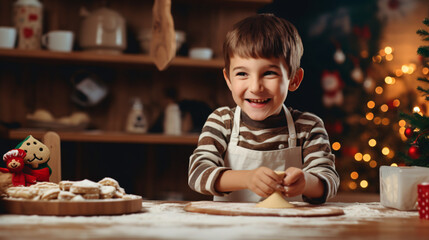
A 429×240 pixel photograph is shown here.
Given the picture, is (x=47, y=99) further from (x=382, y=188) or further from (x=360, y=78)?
(x=360, y=78)

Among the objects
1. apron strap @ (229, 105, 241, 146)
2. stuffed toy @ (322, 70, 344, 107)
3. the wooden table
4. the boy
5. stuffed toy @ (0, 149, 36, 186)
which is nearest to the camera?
the wooden table

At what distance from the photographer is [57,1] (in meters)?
2.90

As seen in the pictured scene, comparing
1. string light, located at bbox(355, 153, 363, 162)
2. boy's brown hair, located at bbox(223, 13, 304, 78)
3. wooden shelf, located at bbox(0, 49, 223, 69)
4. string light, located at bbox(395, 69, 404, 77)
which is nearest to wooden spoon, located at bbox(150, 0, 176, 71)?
boy's brown hair, located at bbox(223, 13, 304, 78)

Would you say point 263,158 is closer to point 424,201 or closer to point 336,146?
point 424,201

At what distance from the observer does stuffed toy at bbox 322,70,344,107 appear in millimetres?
4422

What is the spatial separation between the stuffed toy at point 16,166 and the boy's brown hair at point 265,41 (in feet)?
1.68

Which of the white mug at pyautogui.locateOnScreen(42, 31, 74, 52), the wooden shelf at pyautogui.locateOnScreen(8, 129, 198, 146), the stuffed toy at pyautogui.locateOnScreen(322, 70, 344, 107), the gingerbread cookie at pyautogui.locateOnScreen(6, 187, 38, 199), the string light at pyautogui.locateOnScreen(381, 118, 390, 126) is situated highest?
the white mug at pyautogui.locateOnScreen(42, 31, 74, 52)

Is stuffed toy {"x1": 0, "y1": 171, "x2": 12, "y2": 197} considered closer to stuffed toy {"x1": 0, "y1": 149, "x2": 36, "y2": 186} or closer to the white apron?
stuffed toy {"x1": 0, "y1": 149, "x2": 36, "y2": 186}

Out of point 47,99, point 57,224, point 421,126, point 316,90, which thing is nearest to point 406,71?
point 316,90

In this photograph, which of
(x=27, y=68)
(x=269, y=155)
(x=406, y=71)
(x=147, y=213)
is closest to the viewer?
(x=147, y=213)

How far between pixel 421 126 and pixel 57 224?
85 centimetres

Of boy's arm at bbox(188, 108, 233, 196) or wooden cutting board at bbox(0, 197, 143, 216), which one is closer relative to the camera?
wooden cutting board at bbox(0, 197, 143, 216)

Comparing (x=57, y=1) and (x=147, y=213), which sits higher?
(x=57, y=1)

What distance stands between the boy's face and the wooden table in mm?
329
